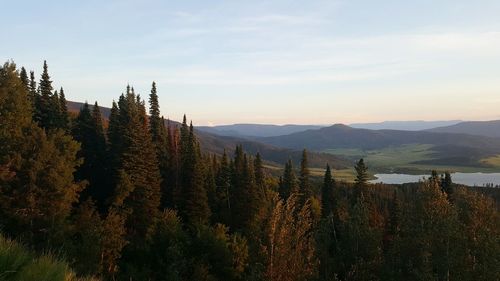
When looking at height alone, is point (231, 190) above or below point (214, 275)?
above

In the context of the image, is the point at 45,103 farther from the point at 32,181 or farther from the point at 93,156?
the point at 32,181

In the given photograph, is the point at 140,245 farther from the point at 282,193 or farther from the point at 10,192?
the point at 282,193

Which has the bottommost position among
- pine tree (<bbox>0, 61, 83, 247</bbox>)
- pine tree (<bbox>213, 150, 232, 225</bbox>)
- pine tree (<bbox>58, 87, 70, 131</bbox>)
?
pine tree (<bbox>213, 150, 232, 225</bbox>)

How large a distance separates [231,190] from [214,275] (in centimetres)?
2990

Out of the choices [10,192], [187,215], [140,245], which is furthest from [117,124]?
[10,192]

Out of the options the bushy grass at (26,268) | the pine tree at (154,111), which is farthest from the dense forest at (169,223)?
the pine tree at (154,111)

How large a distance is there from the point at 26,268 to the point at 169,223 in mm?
49665

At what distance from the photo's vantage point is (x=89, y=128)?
7838 centimetres

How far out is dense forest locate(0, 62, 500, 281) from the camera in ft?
89.1

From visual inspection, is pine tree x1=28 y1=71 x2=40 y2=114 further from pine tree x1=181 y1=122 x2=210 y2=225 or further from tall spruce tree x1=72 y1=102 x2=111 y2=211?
pine tree x1=181 y1=122 x2=210 y2=225

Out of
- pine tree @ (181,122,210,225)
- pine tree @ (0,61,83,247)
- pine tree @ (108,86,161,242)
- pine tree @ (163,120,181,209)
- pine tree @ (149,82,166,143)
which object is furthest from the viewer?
pine tree @ (149,82,166,143)

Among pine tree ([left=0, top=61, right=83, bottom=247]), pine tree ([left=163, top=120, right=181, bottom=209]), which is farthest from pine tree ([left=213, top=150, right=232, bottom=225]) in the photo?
pine tree ([left=0, top=61, right=83, bottom=247])

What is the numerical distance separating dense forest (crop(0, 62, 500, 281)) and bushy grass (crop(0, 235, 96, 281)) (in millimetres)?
16

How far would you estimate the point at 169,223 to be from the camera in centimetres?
5497
